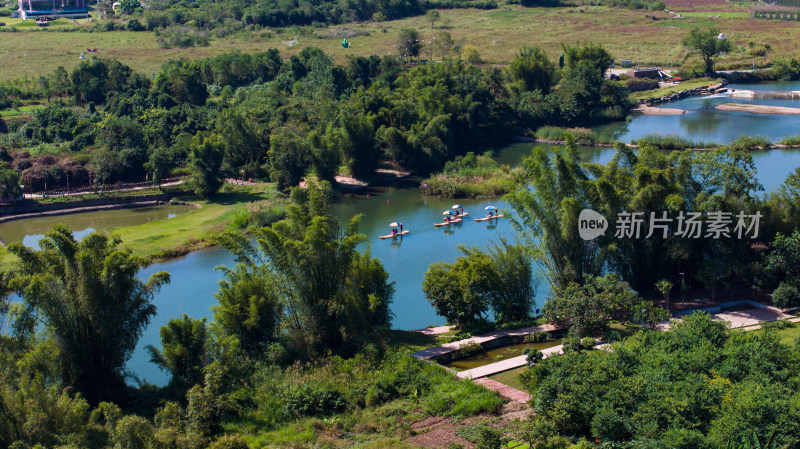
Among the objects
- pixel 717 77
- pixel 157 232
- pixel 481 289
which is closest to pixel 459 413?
pixel 481 289

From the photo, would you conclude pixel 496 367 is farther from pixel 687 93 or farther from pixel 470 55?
pixel 687 93

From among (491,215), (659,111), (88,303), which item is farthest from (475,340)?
(659,111)

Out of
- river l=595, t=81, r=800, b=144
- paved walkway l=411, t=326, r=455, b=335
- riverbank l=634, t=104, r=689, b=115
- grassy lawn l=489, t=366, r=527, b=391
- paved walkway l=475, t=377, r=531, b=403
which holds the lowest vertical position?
paved walkway l=411, t=326, r=455, b=335

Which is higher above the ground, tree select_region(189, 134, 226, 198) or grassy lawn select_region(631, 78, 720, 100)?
grassy lawn select_region(631, 78, 720, 100)

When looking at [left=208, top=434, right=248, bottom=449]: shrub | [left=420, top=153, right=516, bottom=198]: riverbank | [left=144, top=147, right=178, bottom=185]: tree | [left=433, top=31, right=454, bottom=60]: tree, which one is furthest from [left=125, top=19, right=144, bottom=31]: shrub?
[left=208, top=434, right=248, bottom=449]: shrub

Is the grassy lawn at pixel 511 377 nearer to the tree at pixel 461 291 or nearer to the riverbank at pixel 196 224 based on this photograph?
the tree at pixel 461 291

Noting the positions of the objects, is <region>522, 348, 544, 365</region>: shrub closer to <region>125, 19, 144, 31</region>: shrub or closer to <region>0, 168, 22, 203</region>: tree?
<region>0, 168, 22, 203</region>: tree
